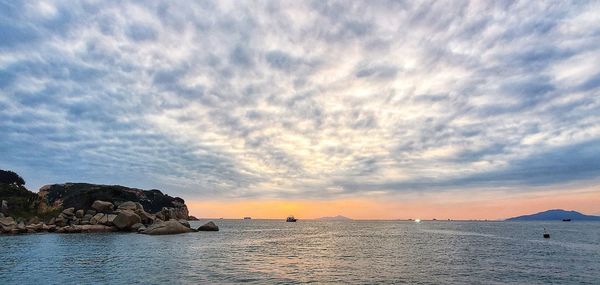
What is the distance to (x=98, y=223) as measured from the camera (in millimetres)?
98750

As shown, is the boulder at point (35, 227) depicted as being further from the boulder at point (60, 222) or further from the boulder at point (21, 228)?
the boulder at point (60, 222)

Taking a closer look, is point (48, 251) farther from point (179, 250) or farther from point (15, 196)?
Result: point (15, 196)

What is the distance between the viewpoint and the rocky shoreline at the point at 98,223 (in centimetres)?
8916

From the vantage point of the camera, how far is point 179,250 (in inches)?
2154

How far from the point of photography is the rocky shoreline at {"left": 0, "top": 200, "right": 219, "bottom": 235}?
89156mm

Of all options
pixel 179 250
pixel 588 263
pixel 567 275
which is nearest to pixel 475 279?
pixel 567 275

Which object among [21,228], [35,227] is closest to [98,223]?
[35,227]

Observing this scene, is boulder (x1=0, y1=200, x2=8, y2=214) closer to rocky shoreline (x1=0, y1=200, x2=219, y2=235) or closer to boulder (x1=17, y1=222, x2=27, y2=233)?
rocky shoreline (x1=0, y1=200, x2=219, y2=235)

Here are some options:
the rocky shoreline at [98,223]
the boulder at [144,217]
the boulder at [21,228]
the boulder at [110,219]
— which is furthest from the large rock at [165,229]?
the boulder at [21,228]

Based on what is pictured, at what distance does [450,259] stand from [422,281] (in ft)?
59.5

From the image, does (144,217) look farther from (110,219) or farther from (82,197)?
(82,197)

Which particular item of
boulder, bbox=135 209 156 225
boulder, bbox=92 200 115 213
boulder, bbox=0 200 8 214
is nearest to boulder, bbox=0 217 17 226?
boulder, bbox=0 200 8 214

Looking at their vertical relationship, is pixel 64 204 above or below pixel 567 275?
above

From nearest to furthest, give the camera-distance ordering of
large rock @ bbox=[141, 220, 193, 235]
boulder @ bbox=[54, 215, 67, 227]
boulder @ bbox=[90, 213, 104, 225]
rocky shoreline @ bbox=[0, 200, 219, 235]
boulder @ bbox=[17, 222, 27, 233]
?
boulder @ bbox=[17, 222, 27, 233], large rock @ bbox=[141, 220, 193, 235], rocky shoreline @ bbox=[0, 200, 219, 235], boulder @ bbox=[90, 213, 104, 225], boulder @ bbox=[54, 215, 67, 227]
